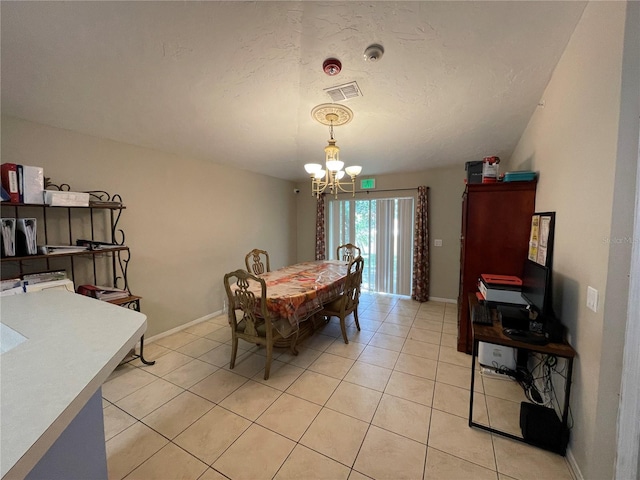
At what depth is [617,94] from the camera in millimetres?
1103

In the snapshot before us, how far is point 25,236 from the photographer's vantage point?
1848 millimetres

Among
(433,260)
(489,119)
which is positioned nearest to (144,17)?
(489,119)

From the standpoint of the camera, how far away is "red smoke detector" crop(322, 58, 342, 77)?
1541mm

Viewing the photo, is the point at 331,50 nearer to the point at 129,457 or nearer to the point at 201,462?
the point at 201,462

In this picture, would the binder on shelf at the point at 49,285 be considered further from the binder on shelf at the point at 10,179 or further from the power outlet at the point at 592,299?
the power outlet at the point at 592,299

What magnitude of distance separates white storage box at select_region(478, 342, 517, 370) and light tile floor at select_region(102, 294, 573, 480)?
0.15 meters

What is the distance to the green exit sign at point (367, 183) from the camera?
4727 millimetres

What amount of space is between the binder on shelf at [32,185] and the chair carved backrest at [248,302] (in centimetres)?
154

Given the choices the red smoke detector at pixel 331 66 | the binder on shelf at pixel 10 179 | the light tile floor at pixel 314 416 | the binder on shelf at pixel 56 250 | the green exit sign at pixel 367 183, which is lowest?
the light tile floor at pixel 314 416

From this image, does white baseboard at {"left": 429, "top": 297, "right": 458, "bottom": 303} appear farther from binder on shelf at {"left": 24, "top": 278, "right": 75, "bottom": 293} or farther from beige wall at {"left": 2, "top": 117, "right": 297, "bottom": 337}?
binder on shelf at {"left": 24, "top": 278, "right": 75, "bottom": 293}

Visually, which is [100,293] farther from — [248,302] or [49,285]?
[248,302]

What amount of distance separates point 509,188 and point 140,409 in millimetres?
3679

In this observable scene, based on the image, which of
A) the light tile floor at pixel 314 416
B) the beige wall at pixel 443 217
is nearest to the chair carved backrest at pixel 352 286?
the light tile floor at pixel 314 416

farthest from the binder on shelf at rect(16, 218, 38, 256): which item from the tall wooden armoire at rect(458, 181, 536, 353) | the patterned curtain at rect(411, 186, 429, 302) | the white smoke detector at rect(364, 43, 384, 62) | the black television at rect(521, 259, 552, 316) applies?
the patterned curtain at rect(411, 186, 429, 302)
